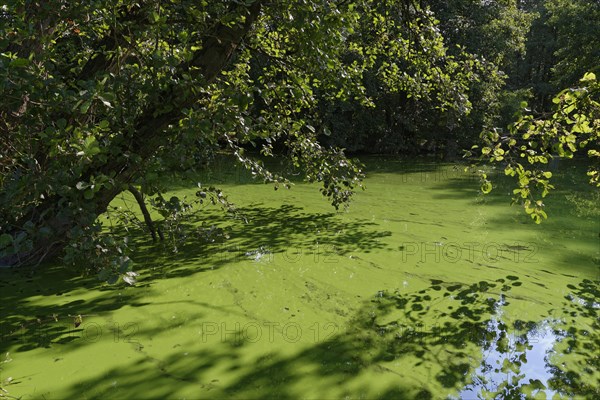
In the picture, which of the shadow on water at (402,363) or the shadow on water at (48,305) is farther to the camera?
the shadow on water at (48,305)

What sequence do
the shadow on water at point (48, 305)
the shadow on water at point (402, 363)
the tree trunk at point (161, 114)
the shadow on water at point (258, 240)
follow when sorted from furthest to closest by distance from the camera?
1. the shadow on water at point (258, 240)
2. the tree trunk at point (161, 114)
3. the shadow on water at point (48, 305)
4. the shadow on water at point (402, 363)

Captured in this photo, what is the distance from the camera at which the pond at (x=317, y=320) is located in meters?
2.22

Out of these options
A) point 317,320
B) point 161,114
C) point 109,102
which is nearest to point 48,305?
point 161,114

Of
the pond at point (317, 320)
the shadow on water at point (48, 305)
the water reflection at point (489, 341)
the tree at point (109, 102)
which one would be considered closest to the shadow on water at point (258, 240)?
the pond at point (317, 320)

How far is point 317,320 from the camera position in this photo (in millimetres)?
2896

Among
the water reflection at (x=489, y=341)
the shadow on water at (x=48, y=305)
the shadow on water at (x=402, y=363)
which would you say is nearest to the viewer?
the shadow on water at (x=402, y=363)

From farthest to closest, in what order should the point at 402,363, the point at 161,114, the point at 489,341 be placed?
the point at 161,114 → the point at 489,341 → the point at 402,363

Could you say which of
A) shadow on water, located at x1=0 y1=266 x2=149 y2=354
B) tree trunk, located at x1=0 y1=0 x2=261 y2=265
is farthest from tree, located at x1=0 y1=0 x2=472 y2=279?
shadow on water, located at x1=0 y1=266 x2=149 y2=354

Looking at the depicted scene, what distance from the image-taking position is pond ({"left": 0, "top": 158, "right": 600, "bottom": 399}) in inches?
87.3

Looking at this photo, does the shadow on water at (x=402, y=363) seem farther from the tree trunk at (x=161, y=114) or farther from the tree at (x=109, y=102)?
the tree trunk at (x=161, y=114)

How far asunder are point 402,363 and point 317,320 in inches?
25.2

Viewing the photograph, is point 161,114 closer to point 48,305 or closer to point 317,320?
point 48,305

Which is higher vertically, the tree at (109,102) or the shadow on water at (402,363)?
the tree at (109,102)

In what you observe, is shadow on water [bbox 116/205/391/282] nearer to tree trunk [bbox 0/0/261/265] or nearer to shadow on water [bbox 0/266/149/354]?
shadow on water [bbox 0/266/149/354]
